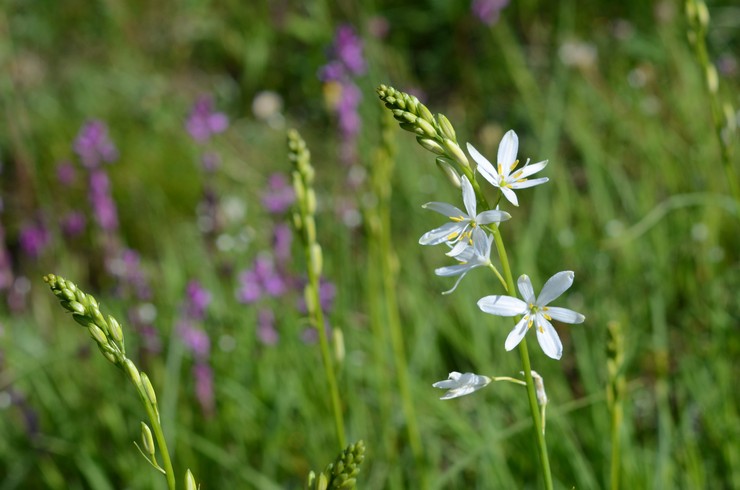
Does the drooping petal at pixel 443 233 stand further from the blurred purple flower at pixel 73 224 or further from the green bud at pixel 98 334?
the blurred purple flower at pixel 73 224

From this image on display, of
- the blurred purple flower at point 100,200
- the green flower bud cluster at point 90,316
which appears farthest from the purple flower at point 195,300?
the green flower bud cluster at point 90,316

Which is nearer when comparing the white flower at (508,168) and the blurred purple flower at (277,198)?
the white flower at (508,168)

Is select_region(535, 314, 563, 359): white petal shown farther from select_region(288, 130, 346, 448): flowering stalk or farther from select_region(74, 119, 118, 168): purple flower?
select_region(74, 119, 118, 168): purple flower

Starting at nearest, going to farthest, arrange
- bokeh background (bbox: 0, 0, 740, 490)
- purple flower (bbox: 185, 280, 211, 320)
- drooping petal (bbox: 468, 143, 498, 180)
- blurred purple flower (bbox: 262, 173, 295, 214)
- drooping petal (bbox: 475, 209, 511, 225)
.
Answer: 1. drooping petal (bbox: 475, 209, 511, 225)
2. drooping petal (bbox: 468, 143, 498, 180)
3. bokeh background (bbox: 0, 0, 740, 490)
4. purple flower (bbox: 185, 280, 211, 320)
5. blurred purple flower (bbox: 262, 173, 295, 214)

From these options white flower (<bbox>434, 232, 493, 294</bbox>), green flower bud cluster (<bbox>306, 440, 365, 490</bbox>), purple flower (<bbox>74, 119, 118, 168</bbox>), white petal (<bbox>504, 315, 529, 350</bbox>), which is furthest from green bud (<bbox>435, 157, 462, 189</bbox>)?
purple flower (<bbox>74, 119, 118, 168</bbox>)

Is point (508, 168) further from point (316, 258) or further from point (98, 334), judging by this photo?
point (98, 334)

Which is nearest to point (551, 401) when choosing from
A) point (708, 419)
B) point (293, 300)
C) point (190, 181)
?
point (708, 419)

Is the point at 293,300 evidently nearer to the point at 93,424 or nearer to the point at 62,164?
the point at 93,424
